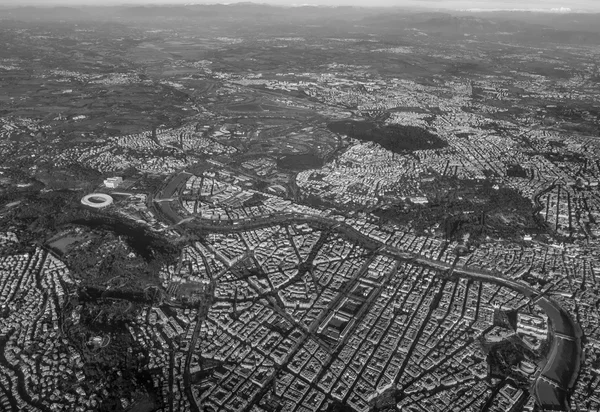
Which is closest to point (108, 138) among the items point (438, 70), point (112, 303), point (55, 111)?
point (55, 111)

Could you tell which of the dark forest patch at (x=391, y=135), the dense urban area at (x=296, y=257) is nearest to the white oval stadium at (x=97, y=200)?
the dense urban area at (x=296, y=257)

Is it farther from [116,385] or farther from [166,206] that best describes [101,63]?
[116,385]

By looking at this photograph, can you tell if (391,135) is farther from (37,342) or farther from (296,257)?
(37,342)

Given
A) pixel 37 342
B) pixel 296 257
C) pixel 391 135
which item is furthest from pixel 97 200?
pixel 391 135

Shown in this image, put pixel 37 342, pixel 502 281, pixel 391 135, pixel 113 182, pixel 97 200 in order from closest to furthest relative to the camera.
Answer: pixel 37 342
pixel 502 281
pixel 97 200
pixel 113 182
pixel 391 135

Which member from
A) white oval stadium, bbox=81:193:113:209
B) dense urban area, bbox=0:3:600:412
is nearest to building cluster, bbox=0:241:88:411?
dense urban area, bbox=0:3:600:412

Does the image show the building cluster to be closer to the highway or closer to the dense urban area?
the dense urban area
